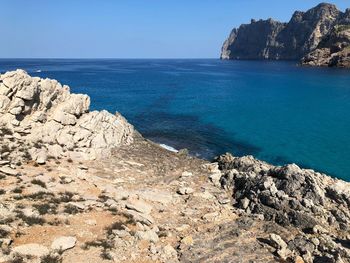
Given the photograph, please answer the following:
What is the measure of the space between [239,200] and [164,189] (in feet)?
20.7

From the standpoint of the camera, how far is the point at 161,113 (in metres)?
77.0

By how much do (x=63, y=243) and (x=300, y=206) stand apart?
16.6 meters

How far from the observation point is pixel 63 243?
64.1 ft

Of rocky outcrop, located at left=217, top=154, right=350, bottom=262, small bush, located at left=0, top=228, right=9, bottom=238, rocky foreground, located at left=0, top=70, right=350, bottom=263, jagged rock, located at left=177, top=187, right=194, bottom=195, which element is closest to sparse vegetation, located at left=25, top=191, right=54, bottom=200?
rocky foreground, located at left=0, top=70, right=350, bottom=263

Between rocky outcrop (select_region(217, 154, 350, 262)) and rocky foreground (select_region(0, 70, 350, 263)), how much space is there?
0.25 ft

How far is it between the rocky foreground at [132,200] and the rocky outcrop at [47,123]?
0.39 feet

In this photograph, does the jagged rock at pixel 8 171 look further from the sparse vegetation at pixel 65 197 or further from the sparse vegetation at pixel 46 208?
the sparse vegetation at pixel 46 208

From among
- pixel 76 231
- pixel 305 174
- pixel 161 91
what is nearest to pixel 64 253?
pixel 76 231

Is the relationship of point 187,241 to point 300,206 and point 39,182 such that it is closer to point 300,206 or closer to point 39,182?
point 300,206

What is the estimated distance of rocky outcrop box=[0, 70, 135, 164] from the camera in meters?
34.5

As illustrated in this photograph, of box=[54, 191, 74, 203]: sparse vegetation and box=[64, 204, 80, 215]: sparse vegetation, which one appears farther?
box=[54, 191, 74, 203]: sparse vegetation

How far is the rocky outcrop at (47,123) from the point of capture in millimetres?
34531

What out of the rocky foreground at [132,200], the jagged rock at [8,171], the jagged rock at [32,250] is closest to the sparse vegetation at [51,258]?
the rocky foreground at [132,200]

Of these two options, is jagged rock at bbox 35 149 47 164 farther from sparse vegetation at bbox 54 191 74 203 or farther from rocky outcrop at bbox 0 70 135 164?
sparse vegetation at bbox 54 191 74 203
